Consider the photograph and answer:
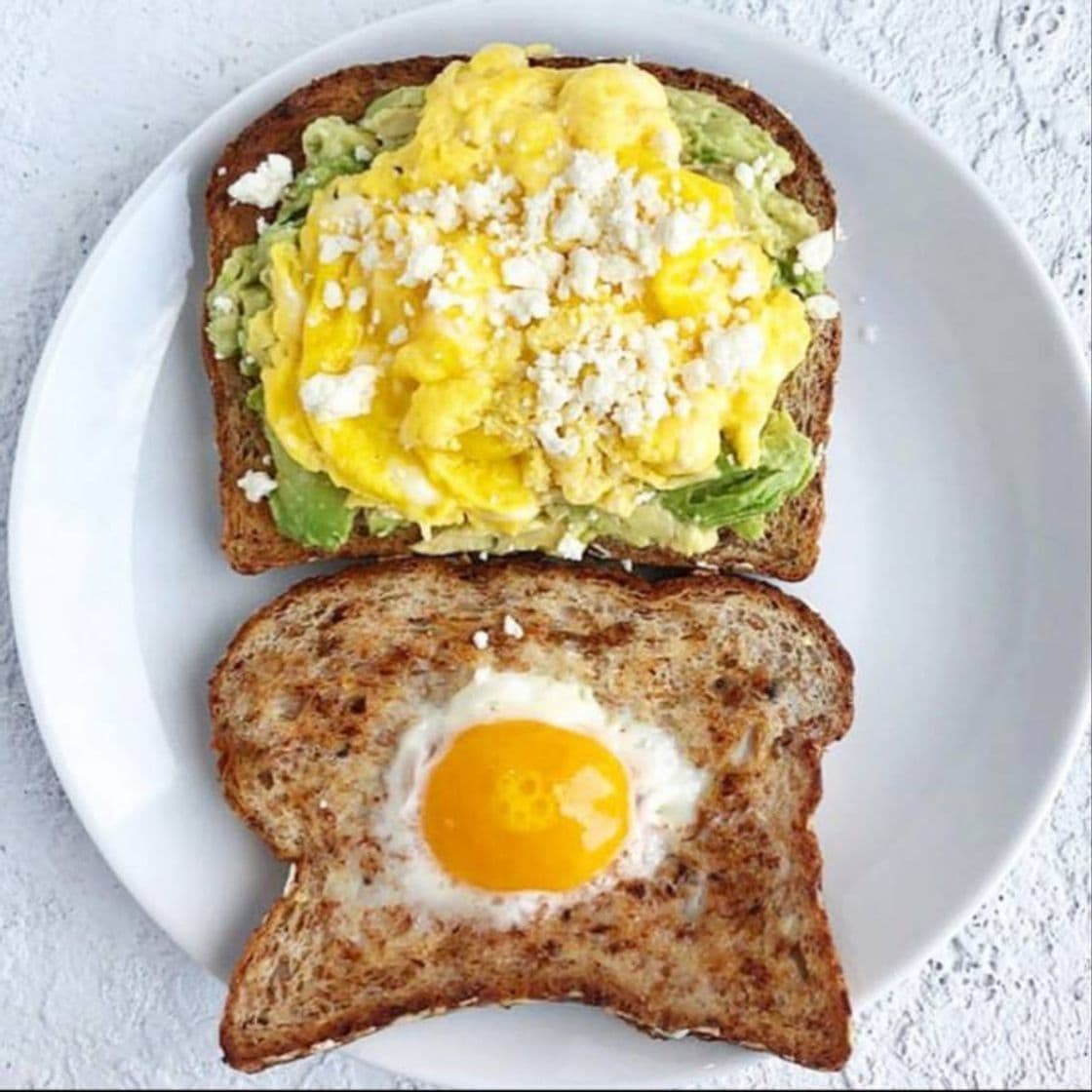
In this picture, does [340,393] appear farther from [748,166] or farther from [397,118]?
[748,166]

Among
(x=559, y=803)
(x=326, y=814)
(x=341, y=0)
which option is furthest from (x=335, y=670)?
(x=341, y=0)

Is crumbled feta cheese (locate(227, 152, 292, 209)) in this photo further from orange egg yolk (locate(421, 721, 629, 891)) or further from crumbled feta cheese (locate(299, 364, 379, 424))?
orange egg yolk (locate(421, 721, 629, 891))

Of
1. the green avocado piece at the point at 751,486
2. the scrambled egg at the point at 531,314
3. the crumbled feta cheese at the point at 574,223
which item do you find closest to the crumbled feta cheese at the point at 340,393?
the scrambled egg at the point at 531,314

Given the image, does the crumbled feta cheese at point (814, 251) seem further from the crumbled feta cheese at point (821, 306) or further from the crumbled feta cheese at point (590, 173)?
the crumbled feta cheese at point (590, 173)

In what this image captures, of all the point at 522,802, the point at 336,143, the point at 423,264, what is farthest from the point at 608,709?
the point at 336,143

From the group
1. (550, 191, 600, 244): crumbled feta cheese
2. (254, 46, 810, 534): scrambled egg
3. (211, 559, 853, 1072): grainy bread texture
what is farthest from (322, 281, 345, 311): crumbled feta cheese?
(211, 559, 853, 1072): grainy bread texture
